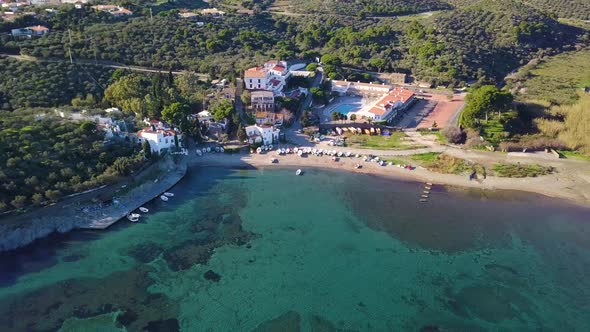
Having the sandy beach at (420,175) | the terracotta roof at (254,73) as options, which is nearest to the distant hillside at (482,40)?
the terracotta roof at (254,73)

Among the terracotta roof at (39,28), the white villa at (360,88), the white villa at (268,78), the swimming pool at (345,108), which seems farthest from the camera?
the white villa at (360,88)

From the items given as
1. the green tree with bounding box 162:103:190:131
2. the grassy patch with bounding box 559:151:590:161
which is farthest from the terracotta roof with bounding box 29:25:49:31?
the grassy patch with bounding box 559:151:590:161

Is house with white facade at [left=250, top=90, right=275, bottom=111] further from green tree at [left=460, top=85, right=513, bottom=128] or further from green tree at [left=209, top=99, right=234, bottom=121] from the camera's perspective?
green tree at [left=460, top=85, right=513, bottom=128]

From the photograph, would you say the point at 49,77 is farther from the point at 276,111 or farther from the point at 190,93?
the point at 276,111

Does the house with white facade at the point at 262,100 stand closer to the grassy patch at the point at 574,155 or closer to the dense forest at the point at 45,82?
the dense forest at the point at 45,82

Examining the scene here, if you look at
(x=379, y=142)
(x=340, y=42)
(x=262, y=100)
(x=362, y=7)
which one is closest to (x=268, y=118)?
(x=262, y=100)

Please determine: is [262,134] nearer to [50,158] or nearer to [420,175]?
[420,175]
